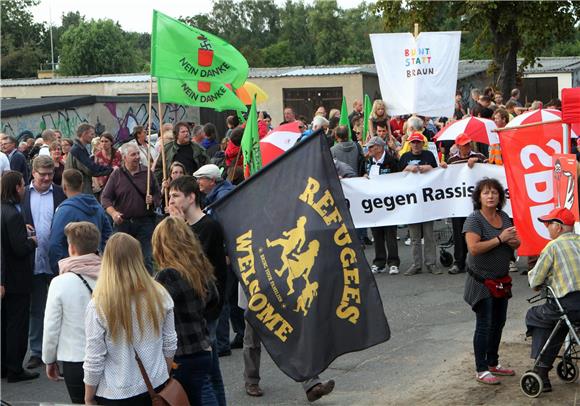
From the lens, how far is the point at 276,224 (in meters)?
6.92

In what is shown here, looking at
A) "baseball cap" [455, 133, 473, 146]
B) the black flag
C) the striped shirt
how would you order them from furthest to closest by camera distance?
"baseball cap" [455, 133, 473, 146] < the striped shirt < the black flag

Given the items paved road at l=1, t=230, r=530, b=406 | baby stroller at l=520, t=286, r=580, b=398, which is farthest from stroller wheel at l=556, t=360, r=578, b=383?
paved road at l=1, t=230, r=530, b=406

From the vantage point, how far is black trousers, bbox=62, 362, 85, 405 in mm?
6195

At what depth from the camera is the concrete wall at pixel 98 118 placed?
26719 millimetres

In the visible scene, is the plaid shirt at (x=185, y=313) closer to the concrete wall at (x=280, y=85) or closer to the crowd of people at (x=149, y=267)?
the crowd of people at (x=149, y=267)

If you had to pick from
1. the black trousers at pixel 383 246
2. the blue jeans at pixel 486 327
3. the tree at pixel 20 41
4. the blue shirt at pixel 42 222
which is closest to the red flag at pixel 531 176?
the blue jeans at pixel 486 327

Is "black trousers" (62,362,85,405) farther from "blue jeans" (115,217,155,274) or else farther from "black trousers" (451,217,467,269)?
"black trousers" (451,217,467,269)

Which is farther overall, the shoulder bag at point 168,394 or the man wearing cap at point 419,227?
the man wearing cap at point 419,227

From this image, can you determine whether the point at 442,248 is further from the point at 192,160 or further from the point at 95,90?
the point at 95,90

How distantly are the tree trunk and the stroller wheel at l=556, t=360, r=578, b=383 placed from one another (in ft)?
86.2

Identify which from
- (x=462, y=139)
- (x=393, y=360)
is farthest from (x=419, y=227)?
(x=393, y=360)

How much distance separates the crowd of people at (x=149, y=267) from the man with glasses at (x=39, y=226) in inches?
0.5

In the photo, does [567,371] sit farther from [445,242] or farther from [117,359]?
[445,242]

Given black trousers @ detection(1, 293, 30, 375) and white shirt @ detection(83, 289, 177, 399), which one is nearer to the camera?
white shirt @ detection(83, 289, 177, 399)
